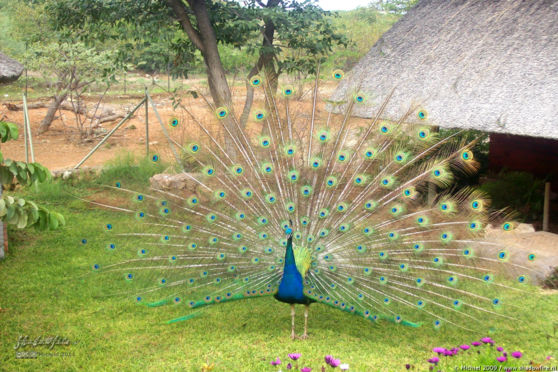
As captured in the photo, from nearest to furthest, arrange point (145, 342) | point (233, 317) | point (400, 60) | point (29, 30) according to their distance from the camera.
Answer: point (145, 342), point (233, 317), point (400, 60), point (29, 30)

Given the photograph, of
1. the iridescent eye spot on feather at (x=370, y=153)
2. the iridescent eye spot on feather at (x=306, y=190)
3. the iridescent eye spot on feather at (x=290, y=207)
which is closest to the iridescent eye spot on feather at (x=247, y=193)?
the iridescent eye spot on feather at (x=290, y=207)

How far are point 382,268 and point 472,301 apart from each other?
0.77 meters

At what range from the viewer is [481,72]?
7270 millimetres

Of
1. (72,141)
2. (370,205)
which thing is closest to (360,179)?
(370,205)

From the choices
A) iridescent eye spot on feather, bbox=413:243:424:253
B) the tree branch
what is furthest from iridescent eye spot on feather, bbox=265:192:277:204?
the tree branch

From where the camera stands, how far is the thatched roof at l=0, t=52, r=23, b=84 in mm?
6262

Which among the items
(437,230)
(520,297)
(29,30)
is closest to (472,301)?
(437,230)

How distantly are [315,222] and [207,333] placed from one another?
1.40m

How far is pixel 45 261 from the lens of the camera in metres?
6.77

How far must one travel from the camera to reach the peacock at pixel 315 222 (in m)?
4.62

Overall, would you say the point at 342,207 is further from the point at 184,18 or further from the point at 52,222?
the point at 184,18

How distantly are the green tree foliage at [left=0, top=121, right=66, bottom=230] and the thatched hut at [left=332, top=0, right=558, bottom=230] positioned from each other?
3.18 meters

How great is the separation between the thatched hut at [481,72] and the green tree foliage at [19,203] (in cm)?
318

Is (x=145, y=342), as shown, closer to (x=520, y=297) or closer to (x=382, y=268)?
(x=382, y=268)
